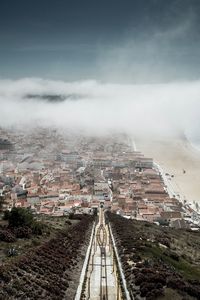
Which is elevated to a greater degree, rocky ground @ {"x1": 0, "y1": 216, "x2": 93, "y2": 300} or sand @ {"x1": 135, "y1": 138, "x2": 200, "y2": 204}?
sand @ {"x1": 135, "y1": 138, "x2": 200, "y2": 204}

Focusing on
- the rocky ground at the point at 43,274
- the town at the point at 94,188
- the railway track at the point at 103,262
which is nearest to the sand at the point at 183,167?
the town at the point at 94,188

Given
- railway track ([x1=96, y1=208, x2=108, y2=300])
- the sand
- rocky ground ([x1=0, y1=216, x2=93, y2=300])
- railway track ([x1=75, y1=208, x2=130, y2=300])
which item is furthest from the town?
rocky ground ([x1=0, y1=216, x2=93, y2=300])

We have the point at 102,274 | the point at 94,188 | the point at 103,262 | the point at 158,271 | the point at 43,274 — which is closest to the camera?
the point at 43,274

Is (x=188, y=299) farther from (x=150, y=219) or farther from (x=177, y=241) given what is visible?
(x=150, y=219)

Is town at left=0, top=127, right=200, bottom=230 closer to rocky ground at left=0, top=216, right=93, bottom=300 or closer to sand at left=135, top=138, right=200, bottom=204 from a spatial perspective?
sand at left=135, top=138, right=200, bottom=204

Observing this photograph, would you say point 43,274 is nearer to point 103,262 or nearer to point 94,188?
point 103,262

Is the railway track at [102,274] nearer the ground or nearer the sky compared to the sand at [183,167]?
nearer the ground

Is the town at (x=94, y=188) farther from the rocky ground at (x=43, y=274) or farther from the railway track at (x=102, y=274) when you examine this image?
the rocky ground at (x=43, y=274)

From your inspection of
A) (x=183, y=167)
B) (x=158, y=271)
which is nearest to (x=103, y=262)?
(x=158, y=271)

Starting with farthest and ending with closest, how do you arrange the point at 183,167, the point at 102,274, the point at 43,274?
the point at 183,167, the point at 102,274, the point at 43,274

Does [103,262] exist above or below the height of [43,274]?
above
